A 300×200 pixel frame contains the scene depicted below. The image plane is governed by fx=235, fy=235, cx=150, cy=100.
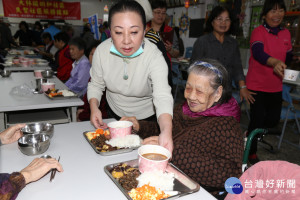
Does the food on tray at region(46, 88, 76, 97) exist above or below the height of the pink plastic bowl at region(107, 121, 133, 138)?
below

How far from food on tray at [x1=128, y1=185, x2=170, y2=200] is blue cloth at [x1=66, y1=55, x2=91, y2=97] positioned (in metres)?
2.41

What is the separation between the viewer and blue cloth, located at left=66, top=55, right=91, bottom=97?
3160mm

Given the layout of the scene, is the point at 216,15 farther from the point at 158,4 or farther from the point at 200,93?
the point at 200,93

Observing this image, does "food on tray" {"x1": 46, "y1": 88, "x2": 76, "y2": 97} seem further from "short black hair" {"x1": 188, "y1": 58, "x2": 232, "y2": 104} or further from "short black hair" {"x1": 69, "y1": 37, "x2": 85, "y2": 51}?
"short black hair" {"x1": 188, "y1": 58, "x2": 232, "y2": 104}

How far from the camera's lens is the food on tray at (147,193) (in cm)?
88

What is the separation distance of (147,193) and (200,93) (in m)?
0.70

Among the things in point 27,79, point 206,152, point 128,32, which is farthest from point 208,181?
point 27,79

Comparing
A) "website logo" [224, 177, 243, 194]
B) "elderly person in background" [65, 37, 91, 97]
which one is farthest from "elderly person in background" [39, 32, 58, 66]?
"website logo" [224, 177, 243, 194]

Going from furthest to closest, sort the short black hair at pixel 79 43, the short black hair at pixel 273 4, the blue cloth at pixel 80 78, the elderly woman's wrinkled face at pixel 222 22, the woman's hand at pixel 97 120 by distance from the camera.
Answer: the short black hair at pixel 79 43 → the blue cloth at pixel 80 78 → the elderly woman's wrinkled face at pixel 222 22 → the short black hair at pixel 273 4 → the woman's hand at pixel 97 120

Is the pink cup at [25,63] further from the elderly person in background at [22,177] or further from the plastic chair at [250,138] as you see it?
the plastic chair at [250,138]

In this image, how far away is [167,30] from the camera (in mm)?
2986

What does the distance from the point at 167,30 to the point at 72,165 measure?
229cm

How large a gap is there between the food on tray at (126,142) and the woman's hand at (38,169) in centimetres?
31

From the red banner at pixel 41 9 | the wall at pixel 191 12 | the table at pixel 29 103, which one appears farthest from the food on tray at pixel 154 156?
the red banner at pixel 41 9
